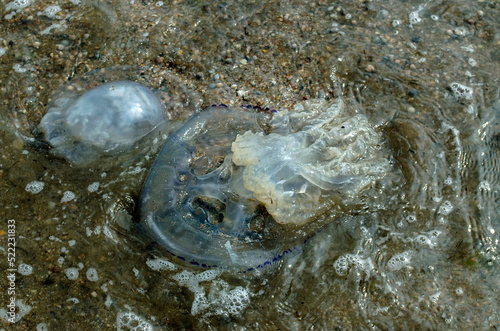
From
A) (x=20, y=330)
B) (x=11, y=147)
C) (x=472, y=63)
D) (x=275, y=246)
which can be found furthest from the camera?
(x=472, y=63)

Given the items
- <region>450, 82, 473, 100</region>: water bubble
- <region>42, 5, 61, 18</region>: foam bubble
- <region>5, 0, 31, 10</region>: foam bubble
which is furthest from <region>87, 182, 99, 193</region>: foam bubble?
<region>450, 82, 473, 100</region>: water bubble

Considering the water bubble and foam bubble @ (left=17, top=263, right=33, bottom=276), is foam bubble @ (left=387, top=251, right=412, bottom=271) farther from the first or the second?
foam bubble @ (left=17, top=263, right=33, bottom=276)

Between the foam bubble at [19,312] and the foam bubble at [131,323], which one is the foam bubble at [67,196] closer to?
the foam bubble at [19,312]

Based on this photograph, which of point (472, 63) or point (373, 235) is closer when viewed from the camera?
point (373, 235)

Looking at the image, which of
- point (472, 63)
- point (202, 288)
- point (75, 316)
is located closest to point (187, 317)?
point (202, 288)

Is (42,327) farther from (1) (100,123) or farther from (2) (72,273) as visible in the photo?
(1) (100,123)

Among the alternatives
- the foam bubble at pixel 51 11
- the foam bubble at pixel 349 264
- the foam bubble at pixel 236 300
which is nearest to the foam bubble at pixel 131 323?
the foam bubble at pixel 236 300

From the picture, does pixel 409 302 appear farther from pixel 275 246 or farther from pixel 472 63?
pixel 472 63
